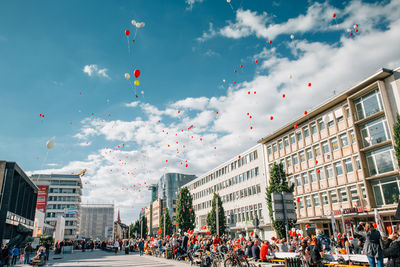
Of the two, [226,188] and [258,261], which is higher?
[226,188]

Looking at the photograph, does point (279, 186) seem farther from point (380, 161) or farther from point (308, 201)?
point (380, 161)

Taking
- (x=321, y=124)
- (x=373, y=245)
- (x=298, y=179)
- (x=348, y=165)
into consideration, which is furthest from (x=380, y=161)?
(x=373, y=245)

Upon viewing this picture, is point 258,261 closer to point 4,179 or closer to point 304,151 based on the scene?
point 4,179

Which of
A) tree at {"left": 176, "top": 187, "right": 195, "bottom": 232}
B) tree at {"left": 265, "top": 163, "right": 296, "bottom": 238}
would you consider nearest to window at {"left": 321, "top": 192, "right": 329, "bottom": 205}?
tree at {"left": 265, "top": 163, "right": 296, "bottom": 238}

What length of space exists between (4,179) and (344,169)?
34.4 meters

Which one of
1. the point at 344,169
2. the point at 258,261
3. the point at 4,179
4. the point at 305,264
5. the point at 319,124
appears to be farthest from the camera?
the point at 319,124

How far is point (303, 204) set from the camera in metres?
39.4

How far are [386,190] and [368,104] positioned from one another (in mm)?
8934

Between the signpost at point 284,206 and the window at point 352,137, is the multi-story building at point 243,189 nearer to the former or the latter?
the window at point 352,137

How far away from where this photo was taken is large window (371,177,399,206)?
27.8m

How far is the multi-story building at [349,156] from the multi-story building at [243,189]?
8577 millimetres

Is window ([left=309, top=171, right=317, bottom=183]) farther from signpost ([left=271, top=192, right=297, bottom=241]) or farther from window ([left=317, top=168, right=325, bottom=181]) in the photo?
signpost ([left=271, top=192, right=297, bottom=241])

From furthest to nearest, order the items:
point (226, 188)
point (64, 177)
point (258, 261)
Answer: point (64, 177), point (226, 188), point (258, 261)

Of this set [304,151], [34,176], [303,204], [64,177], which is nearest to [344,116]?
[304,151]
